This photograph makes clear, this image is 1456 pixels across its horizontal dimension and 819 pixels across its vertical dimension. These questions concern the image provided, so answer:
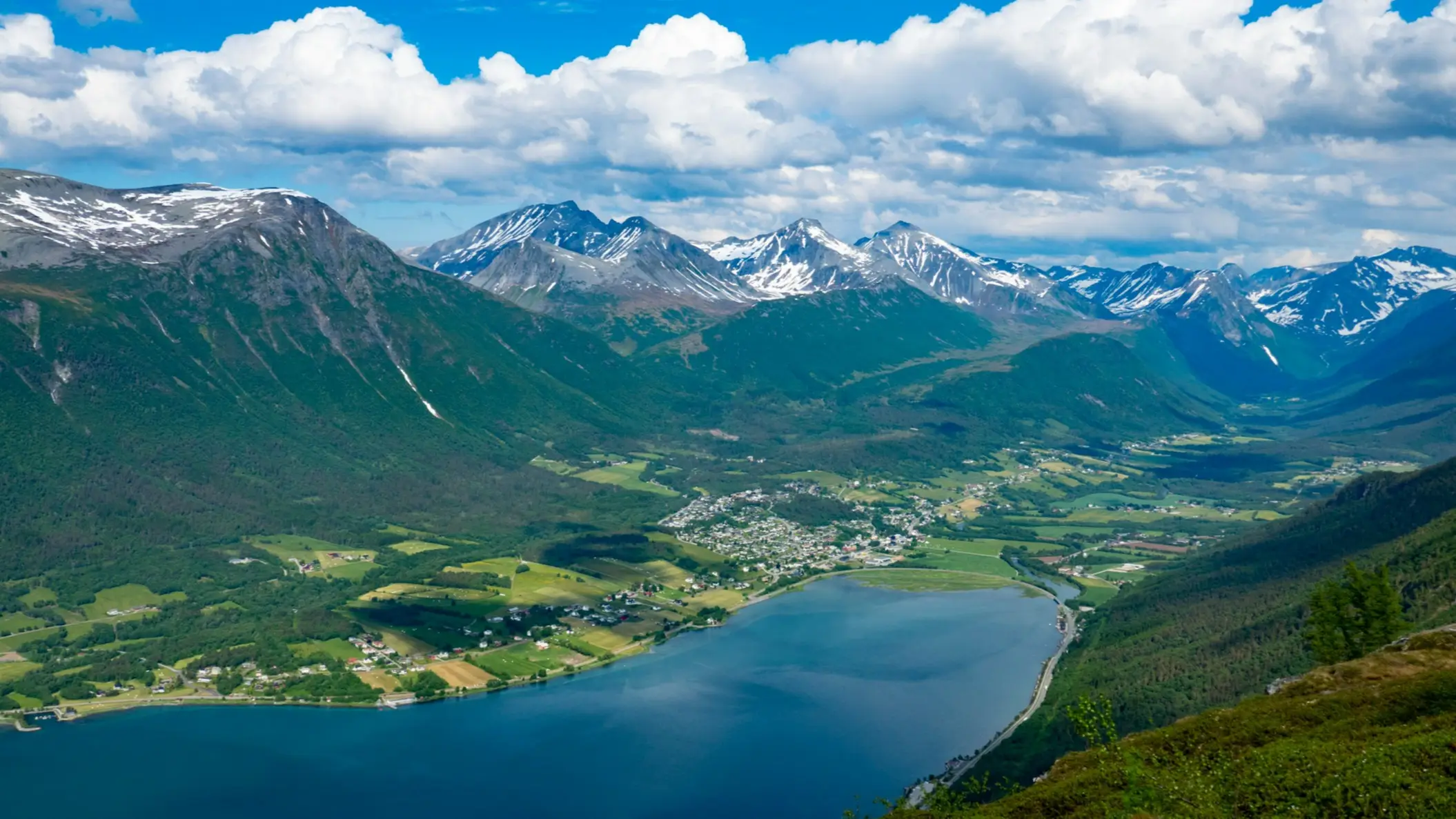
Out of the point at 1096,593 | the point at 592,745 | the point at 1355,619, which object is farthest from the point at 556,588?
the point at 1355,619

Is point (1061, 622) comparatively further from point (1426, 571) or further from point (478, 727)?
point (478, 727)

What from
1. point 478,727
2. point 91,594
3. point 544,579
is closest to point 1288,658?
point 478,727

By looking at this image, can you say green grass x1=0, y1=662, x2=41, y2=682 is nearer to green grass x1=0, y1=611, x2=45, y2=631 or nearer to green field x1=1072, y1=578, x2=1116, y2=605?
green grass x1=0, y1=611, x2=45, y2=631

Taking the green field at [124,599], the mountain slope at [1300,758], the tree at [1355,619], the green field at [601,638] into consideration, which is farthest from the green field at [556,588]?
the mountain slope at [1300,758]

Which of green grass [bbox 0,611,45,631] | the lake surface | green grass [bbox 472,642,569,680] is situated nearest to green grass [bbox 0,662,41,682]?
green grass [bbox 0,611,45,631]

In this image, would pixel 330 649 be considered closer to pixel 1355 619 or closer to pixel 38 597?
pixel 38 597

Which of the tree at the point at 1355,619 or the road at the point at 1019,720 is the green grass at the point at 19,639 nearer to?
the road at the point at 1019,720
